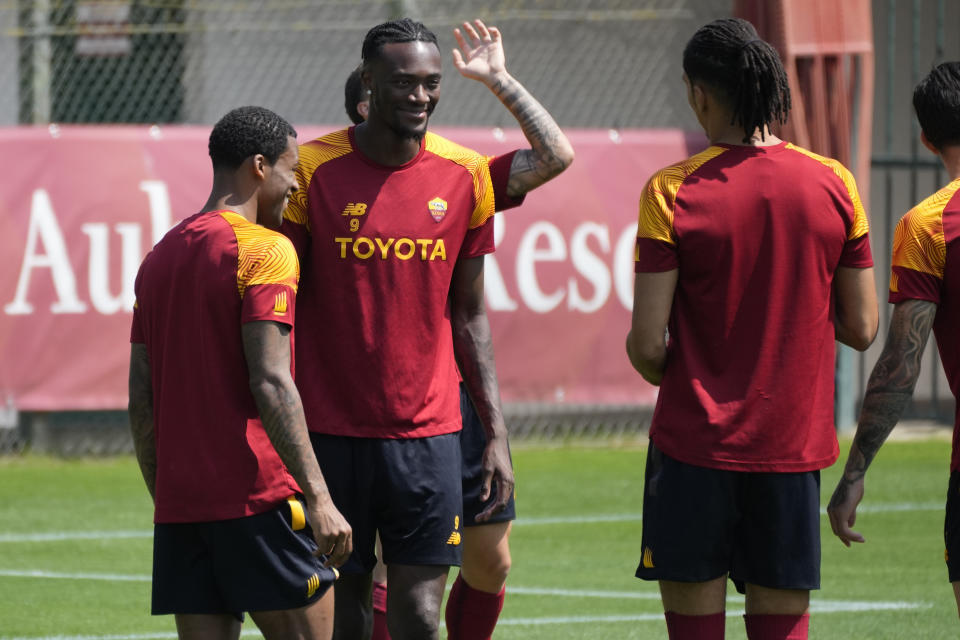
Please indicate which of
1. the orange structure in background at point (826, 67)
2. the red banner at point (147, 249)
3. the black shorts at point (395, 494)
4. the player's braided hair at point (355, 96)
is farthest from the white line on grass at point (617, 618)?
the orange structure in background at point (826, 67)

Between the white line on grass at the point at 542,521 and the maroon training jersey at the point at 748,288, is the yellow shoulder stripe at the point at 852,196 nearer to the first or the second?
the maroon training jersey at the point at 748,288

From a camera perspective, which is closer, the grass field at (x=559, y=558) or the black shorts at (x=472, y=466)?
the black shorts at (x=472, y=466)

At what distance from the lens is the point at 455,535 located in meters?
4.71

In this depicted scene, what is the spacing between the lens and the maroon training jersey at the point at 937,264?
4.13 meters

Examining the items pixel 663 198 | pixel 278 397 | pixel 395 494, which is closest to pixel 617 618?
pixel 395 494

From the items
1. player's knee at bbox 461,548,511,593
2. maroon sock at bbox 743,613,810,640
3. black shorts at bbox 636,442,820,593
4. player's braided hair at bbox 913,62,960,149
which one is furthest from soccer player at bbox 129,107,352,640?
player's braided hair at bbox 913,62,960,149

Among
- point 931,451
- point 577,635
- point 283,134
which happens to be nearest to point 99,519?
point 577,635

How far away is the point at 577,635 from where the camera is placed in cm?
653

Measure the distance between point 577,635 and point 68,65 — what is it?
8417 mm

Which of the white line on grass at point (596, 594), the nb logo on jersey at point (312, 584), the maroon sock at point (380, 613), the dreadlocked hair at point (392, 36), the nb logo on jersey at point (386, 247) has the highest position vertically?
the dreadlocked hair at point (392, 36)

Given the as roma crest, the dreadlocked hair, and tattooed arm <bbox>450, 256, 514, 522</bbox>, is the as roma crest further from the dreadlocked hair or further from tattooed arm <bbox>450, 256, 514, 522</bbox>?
the dreadlocked hair

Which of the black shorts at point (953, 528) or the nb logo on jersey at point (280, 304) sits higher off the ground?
the nb logo on jersey at point (280, 304)

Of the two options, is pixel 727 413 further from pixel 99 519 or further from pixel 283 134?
pixel 99 519

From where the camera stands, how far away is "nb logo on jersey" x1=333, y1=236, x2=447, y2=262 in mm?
4527
